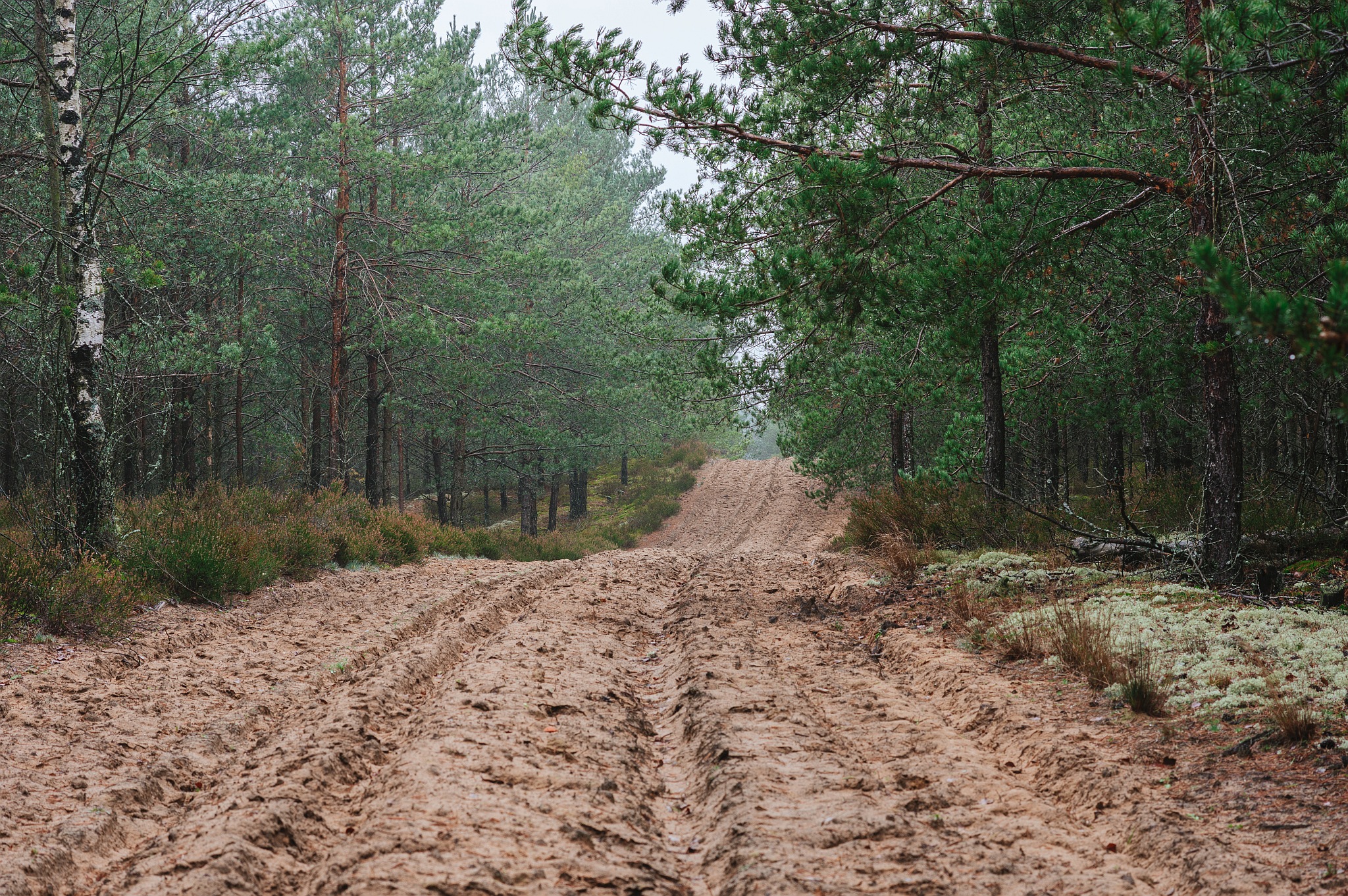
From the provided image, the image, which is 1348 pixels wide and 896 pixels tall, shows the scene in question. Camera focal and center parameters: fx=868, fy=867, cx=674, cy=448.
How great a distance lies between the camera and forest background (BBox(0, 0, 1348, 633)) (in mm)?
7539

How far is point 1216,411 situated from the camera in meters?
7.44

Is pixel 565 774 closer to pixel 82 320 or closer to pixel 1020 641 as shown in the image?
pixel 1020 641

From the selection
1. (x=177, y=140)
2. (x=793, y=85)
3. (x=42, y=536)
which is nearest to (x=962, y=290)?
(x=793, y=85)

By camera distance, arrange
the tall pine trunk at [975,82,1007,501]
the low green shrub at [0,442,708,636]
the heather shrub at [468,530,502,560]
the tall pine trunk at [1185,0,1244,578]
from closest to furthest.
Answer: the low green shrub at [0,442,708,636]
the tall pine trunk at [1185,0,1244,578]
the tall pine trunk at [975,82,1007,501]
the heather shrub at [468,530,502,560]

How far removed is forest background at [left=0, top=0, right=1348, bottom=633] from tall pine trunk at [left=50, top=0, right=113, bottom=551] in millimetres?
33

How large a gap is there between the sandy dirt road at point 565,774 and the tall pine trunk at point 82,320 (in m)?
1.78

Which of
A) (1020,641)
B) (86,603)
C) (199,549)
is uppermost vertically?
(199,549)

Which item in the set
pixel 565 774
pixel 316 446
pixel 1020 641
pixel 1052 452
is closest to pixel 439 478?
pixel 316 446

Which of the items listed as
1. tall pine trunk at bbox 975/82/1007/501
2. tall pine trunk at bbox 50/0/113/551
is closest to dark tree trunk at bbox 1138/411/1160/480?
tall pine trunk at bbox 975/82/1007/501

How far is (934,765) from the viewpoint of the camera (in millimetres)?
4297

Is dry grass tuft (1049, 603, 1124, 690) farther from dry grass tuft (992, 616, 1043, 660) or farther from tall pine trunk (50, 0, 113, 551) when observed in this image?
tall pine trunk (50, 0, 113, 551)

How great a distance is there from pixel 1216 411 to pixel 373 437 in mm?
17105

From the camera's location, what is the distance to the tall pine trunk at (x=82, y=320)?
8.38 meters

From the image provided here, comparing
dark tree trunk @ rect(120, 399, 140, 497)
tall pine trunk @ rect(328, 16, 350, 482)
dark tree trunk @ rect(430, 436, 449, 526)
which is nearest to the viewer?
dark tree trunk @ rect(120, 399, 140, 497)
